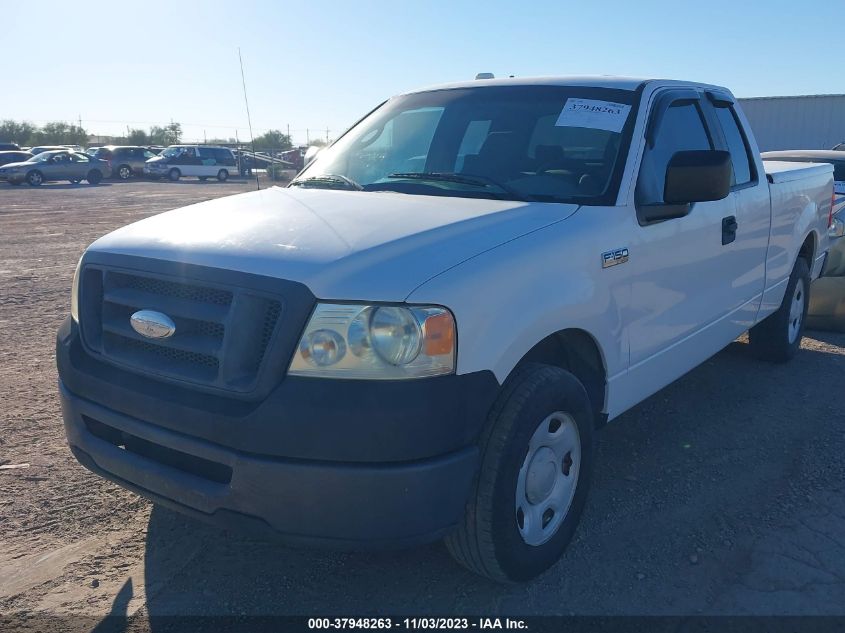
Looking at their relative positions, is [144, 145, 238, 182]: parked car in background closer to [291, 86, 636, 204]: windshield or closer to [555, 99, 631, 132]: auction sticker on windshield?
[291, 86, 636, 204]: windshield

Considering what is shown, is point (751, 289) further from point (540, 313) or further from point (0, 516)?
point (0, 516)

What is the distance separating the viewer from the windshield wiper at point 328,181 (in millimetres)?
3795

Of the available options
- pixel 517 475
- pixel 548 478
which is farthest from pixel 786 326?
pixel 517 475

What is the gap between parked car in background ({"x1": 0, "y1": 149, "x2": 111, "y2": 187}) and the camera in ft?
101

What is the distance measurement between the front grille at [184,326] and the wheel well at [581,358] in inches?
45.2

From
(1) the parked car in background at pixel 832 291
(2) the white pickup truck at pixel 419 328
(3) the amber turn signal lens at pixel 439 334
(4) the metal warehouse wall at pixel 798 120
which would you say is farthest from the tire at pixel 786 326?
(4) the metal warehouse wall at pixel 798 120

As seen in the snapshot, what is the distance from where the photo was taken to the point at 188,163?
125 feet

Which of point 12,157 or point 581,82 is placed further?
point 12,157

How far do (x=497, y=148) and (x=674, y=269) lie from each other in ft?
3.42

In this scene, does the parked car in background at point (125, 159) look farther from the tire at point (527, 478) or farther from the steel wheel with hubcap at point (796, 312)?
the tire at point (527, 478)

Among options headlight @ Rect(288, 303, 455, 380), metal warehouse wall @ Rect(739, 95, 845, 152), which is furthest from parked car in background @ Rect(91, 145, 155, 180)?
headlight @ Rect(288, 303, 455, 380)

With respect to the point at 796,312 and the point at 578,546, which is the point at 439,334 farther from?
the point at 796,312

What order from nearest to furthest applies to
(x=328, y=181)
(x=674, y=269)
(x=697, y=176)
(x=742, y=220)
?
(x=697, y=176)
(x=674, y=269)
(x=328, y=181)
(x=742, y=220)

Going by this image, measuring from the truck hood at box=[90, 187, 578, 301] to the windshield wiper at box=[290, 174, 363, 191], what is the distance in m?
0.34
